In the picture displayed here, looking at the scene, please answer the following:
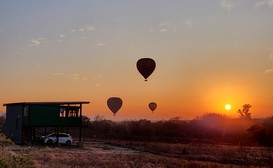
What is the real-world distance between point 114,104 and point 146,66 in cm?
2828

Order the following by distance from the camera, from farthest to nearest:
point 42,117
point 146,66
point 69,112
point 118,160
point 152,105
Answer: point 152,105, point 146,66, point 69,112, point 42,117, point 118,160

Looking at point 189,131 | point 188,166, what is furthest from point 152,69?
point 189,131

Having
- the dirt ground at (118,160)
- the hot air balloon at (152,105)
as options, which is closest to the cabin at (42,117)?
the dirt ground at (118,160)

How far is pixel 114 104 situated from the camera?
81500 mm

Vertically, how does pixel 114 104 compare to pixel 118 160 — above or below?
Answer: above

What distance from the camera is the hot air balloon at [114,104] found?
265 ft

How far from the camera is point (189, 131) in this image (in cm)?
9669

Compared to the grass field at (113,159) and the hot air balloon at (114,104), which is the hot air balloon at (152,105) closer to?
the hot air balloon at (114,104)

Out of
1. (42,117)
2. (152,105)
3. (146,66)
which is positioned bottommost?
(42,117)

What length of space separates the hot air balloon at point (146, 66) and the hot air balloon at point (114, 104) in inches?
1056

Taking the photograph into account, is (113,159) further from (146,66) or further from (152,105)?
(152,105)

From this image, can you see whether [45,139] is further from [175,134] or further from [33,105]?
[175,134]

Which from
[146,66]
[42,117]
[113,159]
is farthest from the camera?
[146,66]

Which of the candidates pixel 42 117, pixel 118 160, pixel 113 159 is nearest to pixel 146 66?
pixel 42 117
